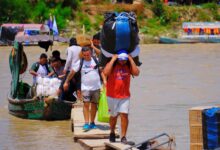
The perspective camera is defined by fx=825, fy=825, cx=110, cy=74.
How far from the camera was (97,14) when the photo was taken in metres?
54.7

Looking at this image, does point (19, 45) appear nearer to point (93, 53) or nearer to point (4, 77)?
point (93, 53)

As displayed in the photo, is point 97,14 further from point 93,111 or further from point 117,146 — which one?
point 117,146

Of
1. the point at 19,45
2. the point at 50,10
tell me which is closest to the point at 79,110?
the point at 19,45

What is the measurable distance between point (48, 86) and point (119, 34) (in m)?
4.70

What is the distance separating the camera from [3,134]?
13766mm

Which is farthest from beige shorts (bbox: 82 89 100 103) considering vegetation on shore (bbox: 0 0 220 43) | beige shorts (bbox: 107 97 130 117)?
vegetation on shore (bbox: 0 0 220 43)

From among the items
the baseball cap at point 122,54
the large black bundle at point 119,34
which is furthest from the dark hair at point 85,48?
the baseball cap at point 122,54

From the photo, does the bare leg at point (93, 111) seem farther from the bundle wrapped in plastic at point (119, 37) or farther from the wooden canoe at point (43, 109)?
the wooden canoe at point (43, 109)

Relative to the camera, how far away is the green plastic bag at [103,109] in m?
11.5

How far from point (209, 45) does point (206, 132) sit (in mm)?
38701

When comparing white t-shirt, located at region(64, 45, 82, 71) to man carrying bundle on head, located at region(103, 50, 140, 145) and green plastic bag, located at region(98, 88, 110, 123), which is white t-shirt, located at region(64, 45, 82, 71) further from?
man carrying bundle on head, located at region(103, 50, 140, 145)

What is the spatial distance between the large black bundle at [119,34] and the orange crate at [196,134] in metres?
1.50

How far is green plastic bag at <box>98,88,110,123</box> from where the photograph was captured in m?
11.5

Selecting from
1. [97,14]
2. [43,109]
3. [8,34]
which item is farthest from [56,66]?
[97,14]
